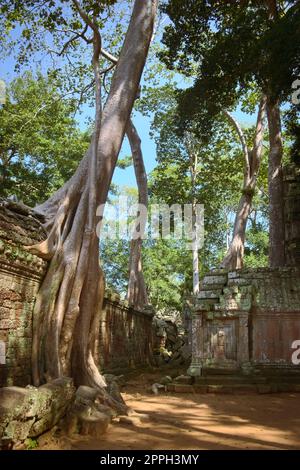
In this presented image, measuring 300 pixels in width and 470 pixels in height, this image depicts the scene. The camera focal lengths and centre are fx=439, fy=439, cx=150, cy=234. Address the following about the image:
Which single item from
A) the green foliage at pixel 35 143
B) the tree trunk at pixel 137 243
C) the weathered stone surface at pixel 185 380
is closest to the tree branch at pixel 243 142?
the tree trunk at pixel 137 243

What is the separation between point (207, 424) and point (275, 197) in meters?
8.78

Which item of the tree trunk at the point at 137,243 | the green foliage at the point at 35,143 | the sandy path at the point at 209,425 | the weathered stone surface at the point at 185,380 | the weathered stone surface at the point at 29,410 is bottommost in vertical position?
the sandy path at the point at 209,425

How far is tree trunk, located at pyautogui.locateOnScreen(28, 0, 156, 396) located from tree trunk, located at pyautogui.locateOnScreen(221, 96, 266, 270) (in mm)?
8050

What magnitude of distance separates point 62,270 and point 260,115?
40.8 feet

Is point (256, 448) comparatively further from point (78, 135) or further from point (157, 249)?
point (157, 249)

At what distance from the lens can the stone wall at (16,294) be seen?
5.10 m

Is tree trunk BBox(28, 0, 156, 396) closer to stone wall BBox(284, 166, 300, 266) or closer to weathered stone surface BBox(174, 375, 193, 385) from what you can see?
weathered stone surface BBox(174, 375, 193, 385)

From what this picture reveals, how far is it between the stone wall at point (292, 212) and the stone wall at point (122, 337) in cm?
487

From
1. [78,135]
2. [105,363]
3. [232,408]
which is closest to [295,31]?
[232,408]

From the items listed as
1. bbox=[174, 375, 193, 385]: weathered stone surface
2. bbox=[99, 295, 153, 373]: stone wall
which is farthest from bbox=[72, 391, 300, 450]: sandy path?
bbox=[99, 295, 153, 373]: stone wall

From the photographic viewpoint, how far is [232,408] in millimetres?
6660

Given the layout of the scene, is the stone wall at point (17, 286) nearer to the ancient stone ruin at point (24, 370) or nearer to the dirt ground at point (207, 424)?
the ancient stone ruin at point (24, 370)

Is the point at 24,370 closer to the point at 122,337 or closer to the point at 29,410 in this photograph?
the point at 29,410

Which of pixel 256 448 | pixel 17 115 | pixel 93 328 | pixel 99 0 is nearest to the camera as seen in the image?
pixel 256 448
